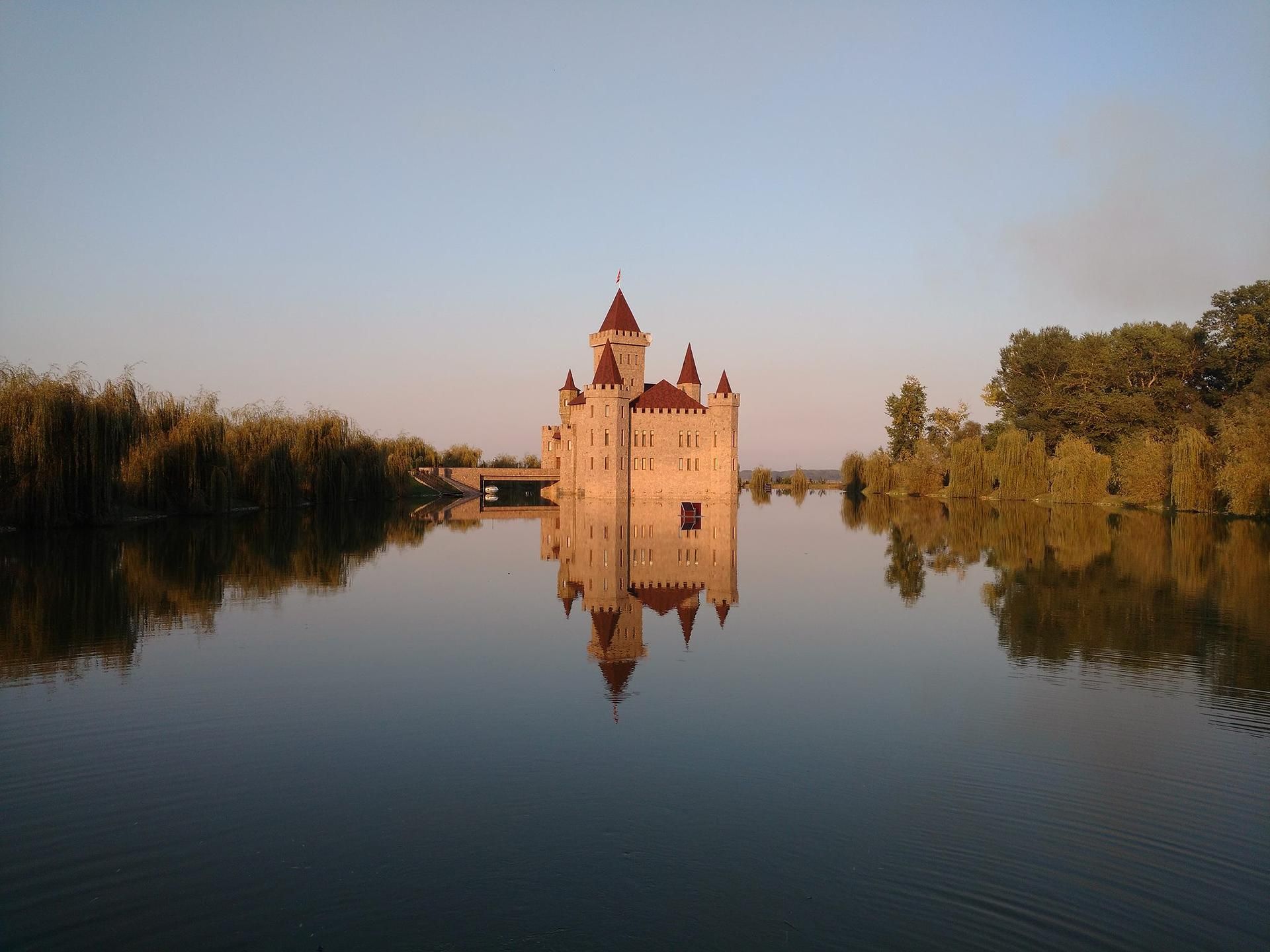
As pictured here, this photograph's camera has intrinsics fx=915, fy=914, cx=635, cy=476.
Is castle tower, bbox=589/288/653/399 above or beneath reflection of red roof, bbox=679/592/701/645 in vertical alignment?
above

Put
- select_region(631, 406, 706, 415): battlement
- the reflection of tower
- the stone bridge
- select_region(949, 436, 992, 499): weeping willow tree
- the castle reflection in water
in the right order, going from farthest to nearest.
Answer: the stone bridge, select_region(949, 436, 992, 499): weeping willow tree, select_region(631, 406, 706, 415): battlement, the castle reflection in water, the reflection of tower

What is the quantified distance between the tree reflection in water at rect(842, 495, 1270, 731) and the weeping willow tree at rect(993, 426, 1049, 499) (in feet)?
50.3

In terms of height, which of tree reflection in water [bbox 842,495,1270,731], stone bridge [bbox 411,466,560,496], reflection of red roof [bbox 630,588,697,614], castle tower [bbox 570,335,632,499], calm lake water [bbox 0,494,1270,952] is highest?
castle tower [bbox 570,335,632,499]

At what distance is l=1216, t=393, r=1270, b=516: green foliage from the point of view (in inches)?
1351

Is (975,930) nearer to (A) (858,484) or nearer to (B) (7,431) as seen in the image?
(B) (7,431)

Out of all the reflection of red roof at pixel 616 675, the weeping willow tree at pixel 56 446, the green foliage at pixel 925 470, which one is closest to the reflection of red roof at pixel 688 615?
the reflection of red roof at pixel 616 675

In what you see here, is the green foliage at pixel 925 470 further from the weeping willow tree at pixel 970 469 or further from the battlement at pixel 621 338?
the battlement at pixel 621 338

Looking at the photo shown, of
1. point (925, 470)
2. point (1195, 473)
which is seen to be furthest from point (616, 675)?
point (925, 470)

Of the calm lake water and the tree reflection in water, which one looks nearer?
the calm lake water

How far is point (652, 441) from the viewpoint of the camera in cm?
5222

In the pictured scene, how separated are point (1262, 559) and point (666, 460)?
111 feet

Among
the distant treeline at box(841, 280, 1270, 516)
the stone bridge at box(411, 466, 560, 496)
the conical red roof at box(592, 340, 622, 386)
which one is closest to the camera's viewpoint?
the distant treeline at box(841, 280, 1270, 516)

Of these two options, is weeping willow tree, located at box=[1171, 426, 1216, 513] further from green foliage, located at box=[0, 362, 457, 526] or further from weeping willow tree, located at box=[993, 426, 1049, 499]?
green foliage, located at box=[0, 362, 457, 526]

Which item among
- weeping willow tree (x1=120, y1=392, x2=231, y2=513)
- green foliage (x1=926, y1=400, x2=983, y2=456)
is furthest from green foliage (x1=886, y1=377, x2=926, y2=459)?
weeping willow tree (x1=120, y1=392, x2=231, y2=513)
